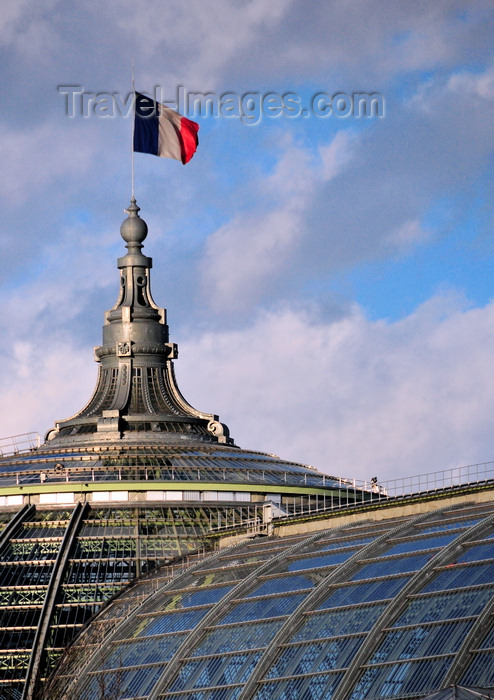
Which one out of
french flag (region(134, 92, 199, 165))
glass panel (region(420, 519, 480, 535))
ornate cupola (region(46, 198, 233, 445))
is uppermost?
french flag (region(134, 92, 199, 165))

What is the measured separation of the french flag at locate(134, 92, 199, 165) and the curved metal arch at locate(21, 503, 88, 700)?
35664mm

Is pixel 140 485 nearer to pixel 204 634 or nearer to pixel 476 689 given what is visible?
pixel 204 634

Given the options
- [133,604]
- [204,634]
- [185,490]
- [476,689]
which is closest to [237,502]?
[185,490]

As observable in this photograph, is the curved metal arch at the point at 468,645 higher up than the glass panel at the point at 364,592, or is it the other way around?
the glass panel at the point at 364,592

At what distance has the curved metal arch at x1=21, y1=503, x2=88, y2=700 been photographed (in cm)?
13575

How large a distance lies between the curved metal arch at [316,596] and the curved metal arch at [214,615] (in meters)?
7.62

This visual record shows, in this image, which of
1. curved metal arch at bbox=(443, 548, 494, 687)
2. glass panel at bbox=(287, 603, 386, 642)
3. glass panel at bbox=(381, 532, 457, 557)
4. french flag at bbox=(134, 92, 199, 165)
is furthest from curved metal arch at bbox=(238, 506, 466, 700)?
french flag at bbox=(134, 92, 199, 165)

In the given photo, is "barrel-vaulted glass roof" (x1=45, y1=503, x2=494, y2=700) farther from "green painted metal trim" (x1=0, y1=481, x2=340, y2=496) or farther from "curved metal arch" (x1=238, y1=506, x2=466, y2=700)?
"green painted metal trim" (x1=0, y1=481, x2=340, y2=496)

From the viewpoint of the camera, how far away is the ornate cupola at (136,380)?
6585 inches

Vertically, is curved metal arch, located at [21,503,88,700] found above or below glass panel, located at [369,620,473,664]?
above

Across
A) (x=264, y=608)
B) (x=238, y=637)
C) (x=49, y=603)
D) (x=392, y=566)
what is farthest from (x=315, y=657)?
(x=49, y=603)

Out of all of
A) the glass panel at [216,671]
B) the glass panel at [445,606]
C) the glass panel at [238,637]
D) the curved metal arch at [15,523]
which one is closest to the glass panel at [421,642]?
the glass panel at [445,606]

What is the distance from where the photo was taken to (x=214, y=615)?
117 meters

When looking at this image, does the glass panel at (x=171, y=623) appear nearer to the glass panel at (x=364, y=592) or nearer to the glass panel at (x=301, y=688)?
the glass panel at (x=364, y=592)
